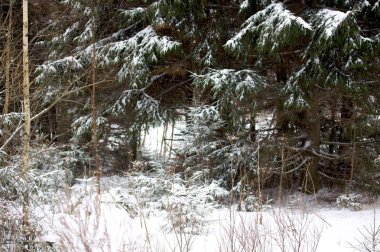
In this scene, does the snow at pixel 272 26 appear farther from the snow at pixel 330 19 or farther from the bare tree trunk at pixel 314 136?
the bare tree trunk at pixel 314 136

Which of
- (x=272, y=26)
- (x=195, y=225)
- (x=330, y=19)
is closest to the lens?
(x=195, y=225)

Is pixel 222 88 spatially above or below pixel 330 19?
below

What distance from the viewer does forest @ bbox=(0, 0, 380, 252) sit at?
21.1ft

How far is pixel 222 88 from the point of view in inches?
277

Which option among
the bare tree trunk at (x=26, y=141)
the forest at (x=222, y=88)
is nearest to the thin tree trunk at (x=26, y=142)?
the bare tree trunk at (x=26, y=141)

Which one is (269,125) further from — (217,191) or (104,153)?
(104,153)

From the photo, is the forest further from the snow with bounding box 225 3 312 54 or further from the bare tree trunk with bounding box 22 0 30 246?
the bare tree trunk with bounding box 22 0 30 246

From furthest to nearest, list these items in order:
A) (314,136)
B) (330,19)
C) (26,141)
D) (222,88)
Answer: (314,136), (222,88), (330,19), (26,141)

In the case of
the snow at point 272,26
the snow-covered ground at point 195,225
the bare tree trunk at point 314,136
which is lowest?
the snow-covered ground at point 195,225

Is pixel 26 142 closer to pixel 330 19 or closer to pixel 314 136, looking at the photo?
pixel 330 19

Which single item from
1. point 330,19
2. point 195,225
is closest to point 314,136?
point 330,19

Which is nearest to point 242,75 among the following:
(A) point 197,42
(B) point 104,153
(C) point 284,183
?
(A) point 197,42

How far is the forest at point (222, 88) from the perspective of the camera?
6441mm

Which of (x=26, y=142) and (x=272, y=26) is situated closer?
(x=26, y=142)
